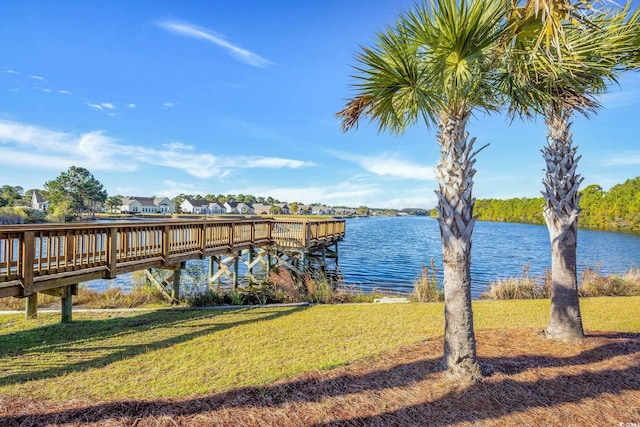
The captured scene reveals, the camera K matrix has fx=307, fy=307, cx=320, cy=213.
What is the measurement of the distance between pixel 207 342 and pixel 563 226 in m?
6.02

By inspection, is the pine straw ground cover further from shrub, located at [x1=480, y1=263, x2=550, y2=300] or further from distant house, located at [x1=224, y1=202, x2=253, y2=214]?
distant house, located at [x1=224, y1=202, x2=253, y2=214]

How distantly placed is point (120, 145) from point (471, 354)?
129ft

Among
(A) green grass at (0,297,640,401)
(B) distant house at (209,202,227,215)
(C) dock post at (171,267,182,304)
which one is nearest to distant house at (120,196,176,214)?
(B) distant house at (209,202,227,215)

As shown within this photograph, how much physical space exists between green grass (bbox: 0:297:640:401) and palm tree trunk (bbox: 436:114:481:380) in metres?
1.25

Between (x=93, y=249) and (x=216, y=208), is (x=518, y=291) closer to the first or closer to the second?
(x=93, y=249)

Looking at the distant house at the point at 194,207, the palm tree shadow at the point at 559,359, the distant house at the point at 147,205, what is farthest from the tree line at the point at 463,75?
the distant house at the point at 147,205

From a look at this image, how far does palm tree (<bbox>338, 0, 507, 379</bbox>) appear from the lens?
3.29m

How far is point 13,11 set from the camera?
8648 mm

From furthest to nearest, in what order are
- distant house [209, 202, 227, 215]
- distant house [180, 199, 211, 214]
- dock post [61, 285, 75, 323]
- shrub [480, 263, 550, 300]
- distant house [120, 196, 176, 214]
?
distant house [209, 202, 227, 215] < distant house [180, 199, 211, 214] < distant house [120, 196, 176, 214] < shrub [480, 263, 550, 300] < dock post [61, 285, 75, 323]

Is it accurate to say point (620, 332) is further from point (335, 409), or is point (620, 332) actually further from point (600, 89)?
point (335, 409)

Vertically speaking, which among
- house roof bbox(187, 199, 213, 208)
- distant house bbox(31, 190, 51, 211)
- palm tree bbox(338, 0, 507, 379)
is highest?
house roof bbox(187, 199, 213, 208)

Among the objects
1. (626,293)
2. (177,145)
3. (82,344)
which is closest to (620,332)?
(626,293)

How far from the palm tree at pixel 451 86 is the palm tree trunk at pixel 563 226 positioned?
1.93 metres

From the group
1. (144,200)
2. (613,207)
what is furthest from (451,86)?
(144,200)
